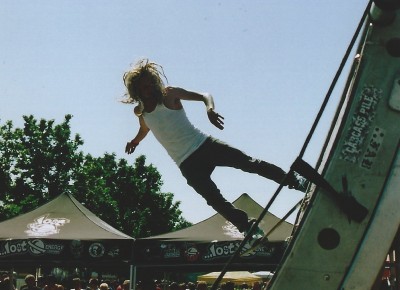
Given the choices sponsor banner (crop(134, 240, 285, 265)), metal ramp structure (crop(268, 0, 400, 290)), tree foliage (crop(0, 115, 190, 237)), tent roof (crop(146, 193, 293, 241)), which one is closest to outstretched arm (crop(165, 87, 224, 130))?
metal ramp structure (crop(268, 0, 400, 290))

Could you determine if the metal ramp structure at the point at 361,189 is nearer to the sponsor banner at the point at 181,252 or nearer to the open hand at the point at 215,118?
the open hand at the point at 215,118

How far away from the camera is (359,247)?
7.36 ft

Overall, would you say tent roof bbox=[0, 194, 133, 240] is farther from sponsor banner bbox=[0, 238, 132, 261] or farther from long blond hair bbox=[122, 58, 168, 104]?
long blond hair bbox=[122, 58, 168, 104]

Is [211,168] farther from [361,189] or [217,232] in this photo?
[217,232]

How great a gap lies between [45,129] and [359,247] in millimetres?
44939

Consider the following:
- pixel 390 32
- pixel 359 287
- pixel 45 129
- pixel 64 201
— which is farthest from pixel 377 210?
pixel 45 129

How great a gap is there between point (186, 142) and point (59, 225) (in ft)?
21.7

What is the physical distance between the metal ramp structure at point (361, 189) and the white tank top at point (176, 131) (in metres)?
1.75

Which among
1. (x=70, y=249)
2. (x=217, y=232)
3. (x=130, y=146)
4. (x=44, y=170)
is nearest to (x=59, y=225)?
(x=70, y=249)

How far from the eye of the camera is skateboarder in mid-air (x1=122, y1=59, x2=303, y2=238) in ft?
12.6

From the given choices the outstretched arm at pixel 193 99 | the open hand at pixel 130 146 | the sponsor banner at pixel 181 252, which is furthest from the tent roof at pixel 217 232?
the outstretched arm at pixel 193 99

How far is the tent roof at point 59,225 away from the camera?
936cm

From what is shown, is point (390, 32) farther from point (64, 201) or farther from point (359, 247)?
point (64, 201)

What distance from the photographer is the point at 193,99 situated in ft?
12.5
